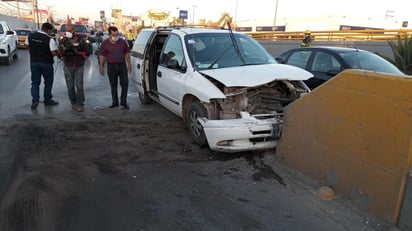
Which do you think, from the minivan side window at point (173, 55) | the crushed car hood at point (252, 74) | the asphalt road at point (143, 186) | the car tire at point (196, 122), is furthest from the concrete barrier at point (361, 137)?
the minivan side window at point (173, 55)

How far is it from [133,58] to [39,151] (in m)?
3.62

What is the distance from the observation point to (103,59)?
24.3 ft

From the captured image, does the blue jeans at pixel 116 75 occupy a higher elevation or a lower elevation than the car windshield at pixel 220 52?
lower

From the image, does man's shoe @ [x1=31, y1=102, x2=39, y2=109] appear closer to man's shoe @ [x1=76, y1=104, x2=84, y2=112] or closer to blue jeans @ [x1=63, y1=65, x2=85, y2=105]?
blue jeans @ [x1=63, y1=65, x2=85, y2=105]

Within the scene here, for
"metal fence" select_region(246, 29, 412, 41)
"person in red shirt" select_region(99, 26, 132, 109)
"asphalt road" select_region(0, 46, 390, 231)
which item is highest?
"metal fence" select_region(246, 29, 412, 41)

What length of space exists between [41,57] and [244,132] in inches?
203

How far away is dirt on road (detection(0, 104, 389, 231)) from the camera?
3.16 metres

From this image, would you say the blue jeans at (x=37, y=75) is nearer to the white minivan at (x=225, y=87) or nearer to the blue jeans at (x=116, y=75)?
the blue jeans at (x=116, y=75)

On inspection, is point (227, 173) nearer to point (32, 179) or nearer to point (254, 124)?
point (254, 124)

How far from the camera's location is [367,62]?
688 cm

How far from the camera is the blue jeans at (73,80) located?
7.38m

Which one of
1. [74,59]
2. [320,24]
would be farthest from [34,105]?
[320,24]

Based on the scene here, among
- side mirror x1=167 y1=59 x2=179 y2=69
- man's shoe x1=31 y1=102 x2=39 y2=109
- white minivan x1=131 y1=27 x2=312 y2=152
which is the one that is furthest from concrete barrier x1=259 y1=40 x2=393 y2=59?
man's shoe x1=31 y1=102 x2=39 y2=109

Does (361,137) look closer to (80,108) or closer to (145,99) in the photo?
(145,99)
